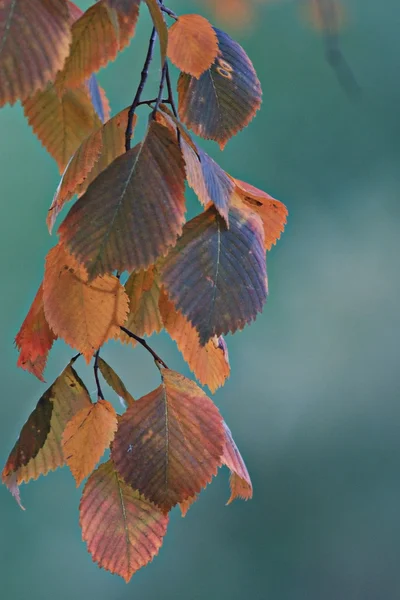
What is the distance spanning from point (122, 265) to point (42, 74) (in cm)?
8

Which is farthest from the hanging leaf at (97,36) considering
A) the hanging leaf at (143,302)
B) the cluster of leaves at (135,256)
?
the hanging leaf at (143,302)

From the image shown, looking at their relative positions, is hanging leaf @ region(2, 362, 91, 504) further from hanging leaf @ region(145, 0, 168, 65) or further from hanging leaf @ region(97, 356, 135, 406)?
hanging leaf @ region(145, 0, 168, 65)

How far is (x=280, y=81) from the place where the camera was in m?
1.61

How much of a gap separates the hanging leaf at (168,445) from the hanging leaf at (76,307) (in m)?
0.04

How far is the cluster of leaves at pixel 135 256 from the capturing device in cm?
28

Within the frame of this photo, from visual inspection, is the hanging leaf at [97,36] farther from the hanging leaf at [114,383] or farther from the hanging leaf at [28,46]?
the hanging leaf at [114,383]

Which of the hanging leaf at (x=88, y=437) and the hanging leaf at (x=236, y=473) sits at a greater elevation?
the hanging leaf at (x=236, y=473)

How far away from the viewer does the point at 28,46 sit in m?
0.27

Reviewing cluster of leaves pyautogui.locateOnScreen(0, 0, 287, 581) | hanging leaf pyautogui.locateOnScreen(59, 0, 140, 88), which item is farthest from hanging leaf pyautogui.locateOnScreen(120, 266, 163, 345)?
hanging leaf pyautogui.locateOnScreen(59, 0, 140, 88)

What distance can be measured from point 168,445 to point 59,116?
0.20 metres

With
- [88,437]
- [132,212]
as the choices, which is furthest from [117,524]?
[132,212]

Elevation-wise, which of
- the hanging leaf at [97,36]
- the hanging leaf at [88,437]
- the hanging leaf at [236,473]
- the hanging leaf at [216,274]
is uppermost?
the hanging leaf at [97,36]

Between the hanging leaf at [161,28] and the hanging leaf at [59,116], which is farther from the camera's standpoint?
the hanging leaf at [59,116]

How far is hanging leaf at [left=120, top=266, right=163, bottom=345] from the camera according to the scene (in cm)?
37
